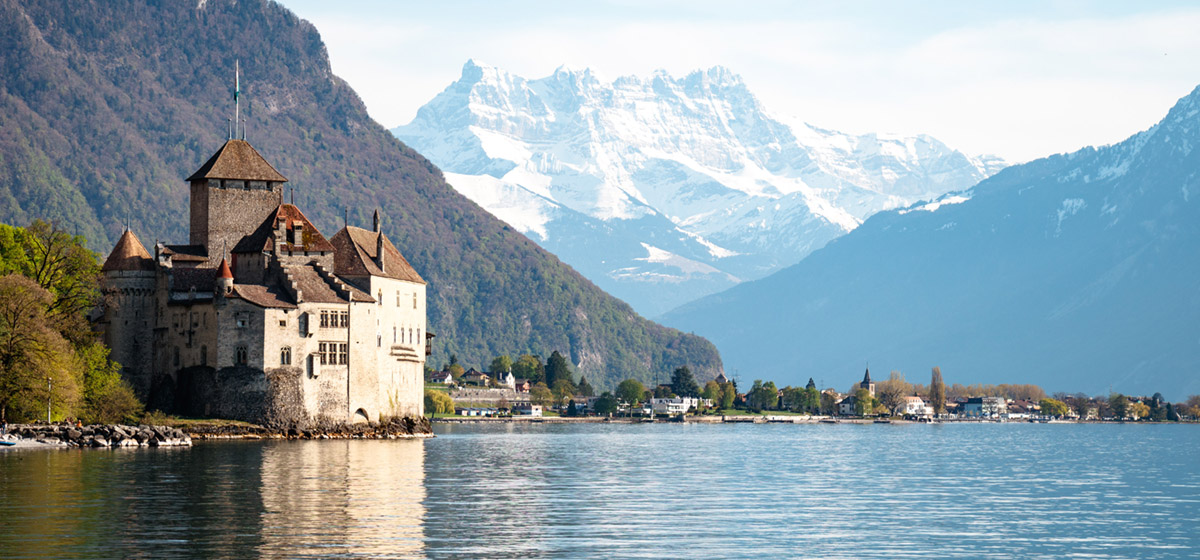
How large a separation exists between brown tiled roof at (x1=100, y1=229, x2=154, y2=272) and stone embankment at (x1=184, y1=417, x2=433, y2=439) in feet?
53.7

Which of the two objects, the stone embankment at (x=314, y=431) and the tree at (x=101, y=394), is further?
the stone embankment at (x=314, y=431)

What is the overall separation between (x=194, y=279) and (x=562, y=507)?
7142cm

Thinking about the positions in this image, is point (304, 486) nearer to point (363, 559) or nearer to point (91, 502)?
point (91, 502)

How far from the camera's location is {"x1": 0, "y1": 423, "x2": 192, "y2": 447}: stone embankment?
367ft

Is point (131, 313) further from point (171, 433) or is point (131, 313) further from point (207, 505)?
point (207, 505)

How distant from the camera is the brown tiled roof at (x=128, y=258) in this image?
452ft

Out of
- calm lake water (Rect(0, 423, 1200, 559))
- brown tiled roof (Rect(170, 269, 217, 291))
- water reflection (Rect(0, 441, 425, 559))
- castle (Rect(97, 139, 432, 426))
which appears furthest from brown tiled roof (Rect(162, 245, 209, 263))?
water reflection (Rect(0, 441, 425, 559))

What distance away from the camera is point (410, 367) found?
15200 centimetres

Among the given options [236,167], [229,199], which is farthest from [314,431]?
[236,167]

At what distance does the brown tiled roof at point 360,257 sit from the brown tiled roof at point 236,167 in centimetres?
764

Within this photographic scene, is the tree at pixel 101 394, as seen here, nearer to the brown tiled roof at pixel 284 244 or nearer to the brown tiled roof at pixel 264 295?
the brown tiled roof at pixel 264 295

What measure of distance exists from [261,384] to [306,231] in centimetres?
1569

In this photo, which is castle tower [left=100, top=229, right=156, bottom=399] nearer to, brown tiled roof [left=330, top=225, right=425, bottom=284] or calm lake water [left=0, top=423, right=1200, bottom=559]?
brown tiled roof [left=330, top=225, right=425, bottom=284]

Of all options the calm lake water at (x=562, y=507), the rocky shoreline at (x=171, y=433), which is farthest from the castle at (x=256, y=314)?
the calm lake water at (x=562, y=507)
